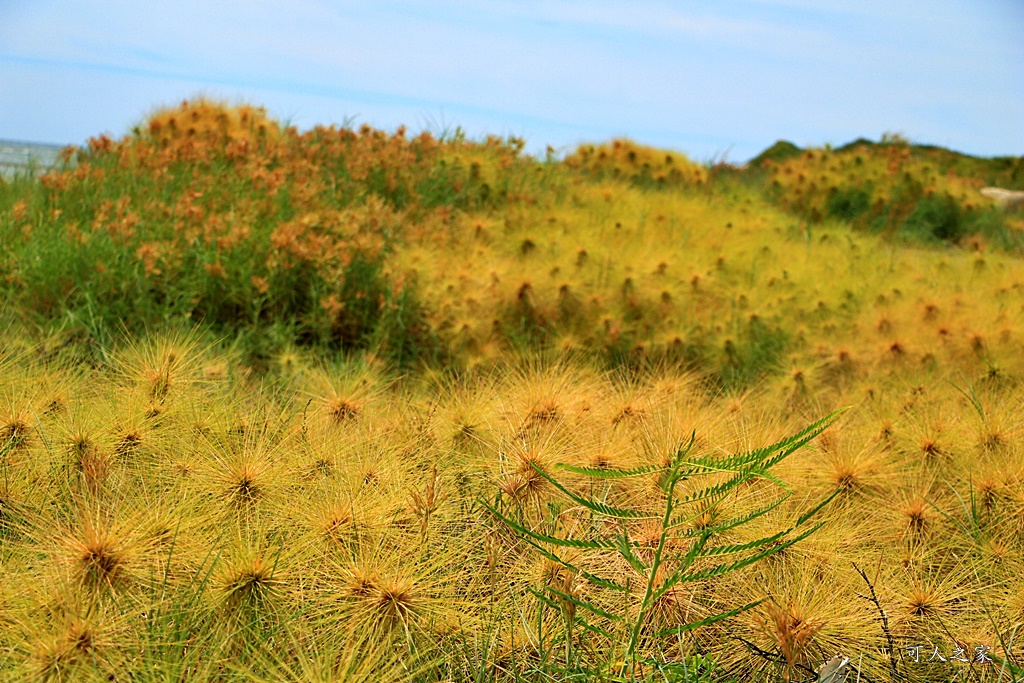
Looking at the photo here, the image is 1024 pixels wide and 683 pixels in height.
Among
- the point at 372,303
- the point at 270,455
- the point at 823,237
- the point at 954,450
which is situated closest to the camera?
the point at 270,455

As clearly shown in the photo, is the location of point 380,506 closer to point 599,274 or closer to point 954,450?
point 954,450

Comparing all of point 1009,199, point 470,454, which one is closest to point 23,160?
point 470,454

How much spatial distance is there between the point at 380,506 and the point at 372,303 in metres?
3.63

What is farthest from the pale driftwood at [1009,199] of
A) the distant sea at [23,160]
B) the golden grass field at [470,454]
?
the distant sea at [23,160]

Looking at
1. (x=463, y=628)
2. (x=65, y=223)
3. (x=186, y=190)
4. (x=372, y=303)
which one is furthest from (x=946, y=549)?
(x=65, y=223)

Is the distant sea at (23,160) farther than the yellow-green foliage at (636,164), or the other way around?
the yellow-green foliage at (636,164)

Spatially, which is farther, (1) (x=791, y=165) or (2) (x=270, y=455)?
(1) (x=791, y=165)

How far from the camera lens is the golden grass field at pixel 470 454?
2.06m

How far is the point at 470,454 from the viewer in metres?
2.86

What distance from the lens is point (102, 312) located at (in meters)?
5.21

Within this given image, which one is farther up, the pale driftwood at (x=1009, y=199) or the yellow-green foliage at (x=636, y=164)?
the pale driftwood at (x=1009, y=199)

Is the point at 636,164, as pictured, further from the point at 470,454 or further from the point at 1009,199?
the point at 470,454

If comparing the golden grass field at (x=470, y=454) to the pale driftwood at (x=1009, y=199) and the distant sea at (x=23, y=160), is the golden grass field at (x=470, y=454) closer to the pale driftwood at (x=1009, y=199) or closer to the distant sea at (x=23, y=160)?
the distant sea at (x=23, y=160)

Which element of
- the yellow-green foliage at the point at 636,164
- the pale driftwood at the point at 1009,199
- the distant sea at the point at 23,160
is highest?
the pale driftwood at the point at 1009,199
